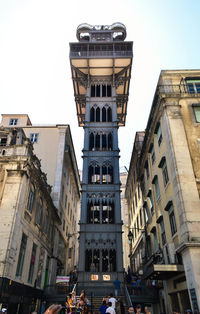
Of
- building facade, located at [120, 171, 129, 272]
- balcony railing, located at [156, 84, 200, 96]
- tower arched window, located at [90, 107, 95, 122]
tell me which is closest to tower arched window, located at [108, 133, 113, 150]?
tower arched window, located at [90, 107, 95, 122]

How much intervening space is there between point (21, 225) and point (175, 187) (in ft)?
37.4

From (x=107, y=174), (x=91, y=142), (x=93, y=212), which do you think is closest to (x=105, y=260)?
(x=93, y=212)

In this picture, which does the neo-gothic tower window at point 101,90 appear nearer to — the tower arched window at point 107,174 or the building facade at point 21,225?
the tower arched window at point 107,174

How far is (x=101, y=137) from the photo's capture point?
129ft

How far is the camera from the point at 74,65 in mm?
45531

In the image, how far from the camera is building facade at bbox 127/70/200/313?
15555 mm

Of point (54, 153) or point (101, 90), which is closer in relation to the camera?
point (54, 153)

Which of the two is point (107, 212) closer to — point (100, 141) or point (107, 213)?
point (107, 213)

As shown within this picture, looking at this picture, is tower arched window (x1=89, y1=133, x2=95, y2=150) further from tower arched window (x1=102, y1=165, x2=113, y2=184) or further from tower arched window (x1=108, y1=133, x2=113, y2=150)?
tower arched window (x1=102, y1=165, x2=113, y2=184)

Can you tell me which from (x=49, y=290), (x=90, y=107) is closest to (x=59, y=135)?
(x=90, y=107)

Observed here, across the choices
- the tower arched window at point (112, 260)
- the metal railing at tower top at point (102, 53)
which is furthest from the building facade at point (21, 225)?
the metal railing at tower top at point (102, 53)

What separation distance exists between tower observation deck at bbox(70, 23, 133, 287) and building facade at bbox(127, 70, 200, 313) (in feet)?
19.8

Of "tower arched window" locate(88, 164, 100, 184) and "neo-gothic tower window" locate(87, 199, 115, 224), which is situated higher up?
"tower arched window" locate(88, 164, 100, 184)

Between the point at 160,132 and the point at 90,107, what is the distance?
72.5ft
